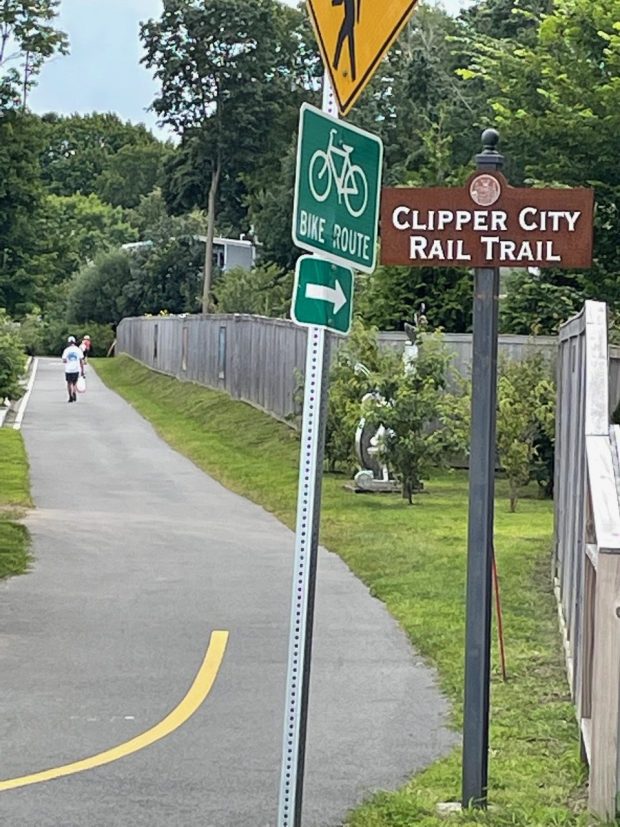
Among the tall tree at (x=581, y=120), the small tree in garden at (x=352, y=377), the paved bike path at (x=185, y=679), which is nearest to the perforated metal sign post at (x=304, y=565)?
the paved bike path at (x=185, y=679)

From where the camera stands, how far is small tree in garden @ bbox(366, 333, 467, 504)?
18688 millimetres

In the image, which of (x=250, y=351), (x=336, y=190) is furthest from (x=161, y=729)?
(x=250, y=351)

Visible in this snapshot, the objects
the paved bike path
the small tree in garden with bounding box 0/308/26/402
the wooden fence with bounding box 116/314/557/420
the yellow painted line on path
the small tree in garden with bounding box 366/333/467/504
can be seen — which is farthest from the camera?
the small tree in garden with bounding box 0/308/26/402

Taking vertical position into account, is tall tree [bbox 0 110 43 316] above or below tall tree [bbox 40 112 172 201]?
below

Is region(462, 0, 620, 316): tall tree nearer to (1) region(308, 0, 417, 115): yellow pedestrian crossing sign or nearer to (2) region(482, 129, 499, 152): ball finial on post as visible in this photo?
(2) region(482, 129, 499, 152): ball finial on post

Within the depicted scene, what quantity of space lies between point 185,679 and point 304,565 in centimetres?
458

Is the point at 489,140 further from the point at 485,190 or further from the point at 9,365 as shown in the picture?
the point at 9,365

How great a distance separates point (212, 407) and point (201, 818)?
28019 mm

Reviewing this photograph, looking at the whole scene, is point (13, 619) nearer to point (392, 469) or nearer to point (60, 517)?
point (60, 517)

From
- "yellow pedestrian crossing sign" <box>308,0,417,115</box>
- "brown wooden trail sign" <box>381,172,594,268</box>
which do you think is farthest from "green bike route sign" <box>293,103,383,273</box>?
"brown wooden trail sign" <box>381,172,594,268</box>

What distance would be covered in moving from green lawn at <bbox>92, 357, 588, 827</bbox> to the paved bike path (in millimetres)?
239

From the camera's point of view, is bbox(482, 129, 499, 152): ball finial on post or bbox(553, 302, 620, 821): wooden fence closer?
bbox(553, 302, 620, 821): wooden fence

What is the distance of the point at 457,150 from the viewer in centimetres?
4688

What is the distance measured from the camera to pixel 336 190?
16.6 feet
